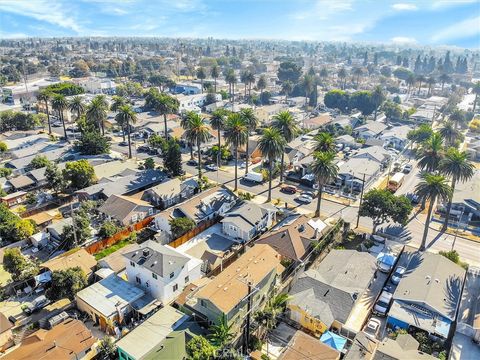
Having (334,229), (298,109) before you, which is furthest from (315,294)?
(298,109)

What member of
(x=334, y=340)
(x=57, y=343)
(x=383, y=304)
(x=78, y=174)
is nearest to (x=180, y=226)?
(x=57, y=343)

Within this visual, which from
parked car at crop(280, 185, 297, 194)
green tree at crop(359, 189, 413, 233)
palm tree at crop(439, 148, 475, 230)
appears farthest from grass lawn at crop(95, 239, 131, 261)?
palm tree at crop(439, 148, 475, 230)

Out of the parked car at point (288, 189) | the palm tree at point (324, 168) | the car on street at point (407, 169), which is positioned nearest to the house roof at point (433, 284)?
the palm tree at point (324, 168)

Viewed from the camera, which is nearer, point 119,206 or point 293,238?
point 293,238

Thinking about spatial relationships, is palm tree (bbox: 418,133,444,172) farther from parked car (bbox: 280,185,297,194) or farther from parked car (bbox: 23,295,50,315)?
parked car (bbox: 23,295,50,315)

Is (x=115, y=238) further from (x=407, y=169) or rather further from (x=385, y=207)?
(x=407, y=169)
